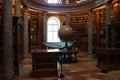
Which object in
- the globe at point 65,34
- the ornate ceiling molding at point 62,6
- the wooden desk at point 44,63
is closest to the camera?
the wooden desk at point 44,63

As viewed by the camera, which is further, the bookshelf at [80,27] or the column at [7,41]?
the bookshelf at [80,27]

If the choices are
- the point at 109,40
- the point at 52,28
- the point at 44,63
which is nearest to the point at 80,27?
the point at 52,28

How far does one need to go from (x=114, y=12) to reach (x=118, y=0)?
2.94ft

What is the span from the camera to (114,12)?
9.23m

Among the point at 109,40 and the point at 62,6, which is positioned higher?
the point at 62,6

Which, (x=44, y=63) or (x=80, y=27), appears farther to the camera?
(x=80, y=27)

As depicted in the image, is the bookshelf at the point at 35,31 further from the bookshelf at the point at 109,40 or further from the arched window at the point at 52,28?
the bookshelf at the point at 109,40

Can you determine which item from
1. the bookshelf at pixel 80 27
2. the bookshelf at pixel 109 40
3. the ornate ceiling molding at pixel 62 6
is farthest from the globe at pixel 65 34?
the bookshelf at pixel 80 27

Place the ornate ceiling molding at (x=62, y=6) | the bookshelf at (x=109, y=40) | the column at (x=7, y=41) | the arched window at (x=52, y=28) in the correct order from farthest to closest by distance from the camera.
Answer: the arched window at (x=52, y=28), the ornate ceiling molding at (x=62, y=6), the bookshelf at (x=109, y=40), the column at (x=7, y=41)

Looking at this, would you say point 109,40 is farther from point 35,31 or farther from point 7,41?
point 35,31

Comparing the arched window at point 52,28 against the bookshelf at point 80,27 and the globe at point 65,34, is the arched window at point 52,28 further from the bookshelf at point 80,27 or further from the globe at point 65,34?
the globe at point 65,34

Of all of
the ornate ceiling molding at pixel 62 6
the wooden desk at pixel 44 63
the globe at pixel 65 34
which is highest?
the ornate ceiling molding at pixel 62 6

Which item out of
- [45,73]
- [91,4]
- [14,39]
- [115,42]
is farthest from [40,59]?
[91,4]

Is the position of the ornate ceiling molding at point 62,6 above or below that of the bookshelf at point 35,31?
above
